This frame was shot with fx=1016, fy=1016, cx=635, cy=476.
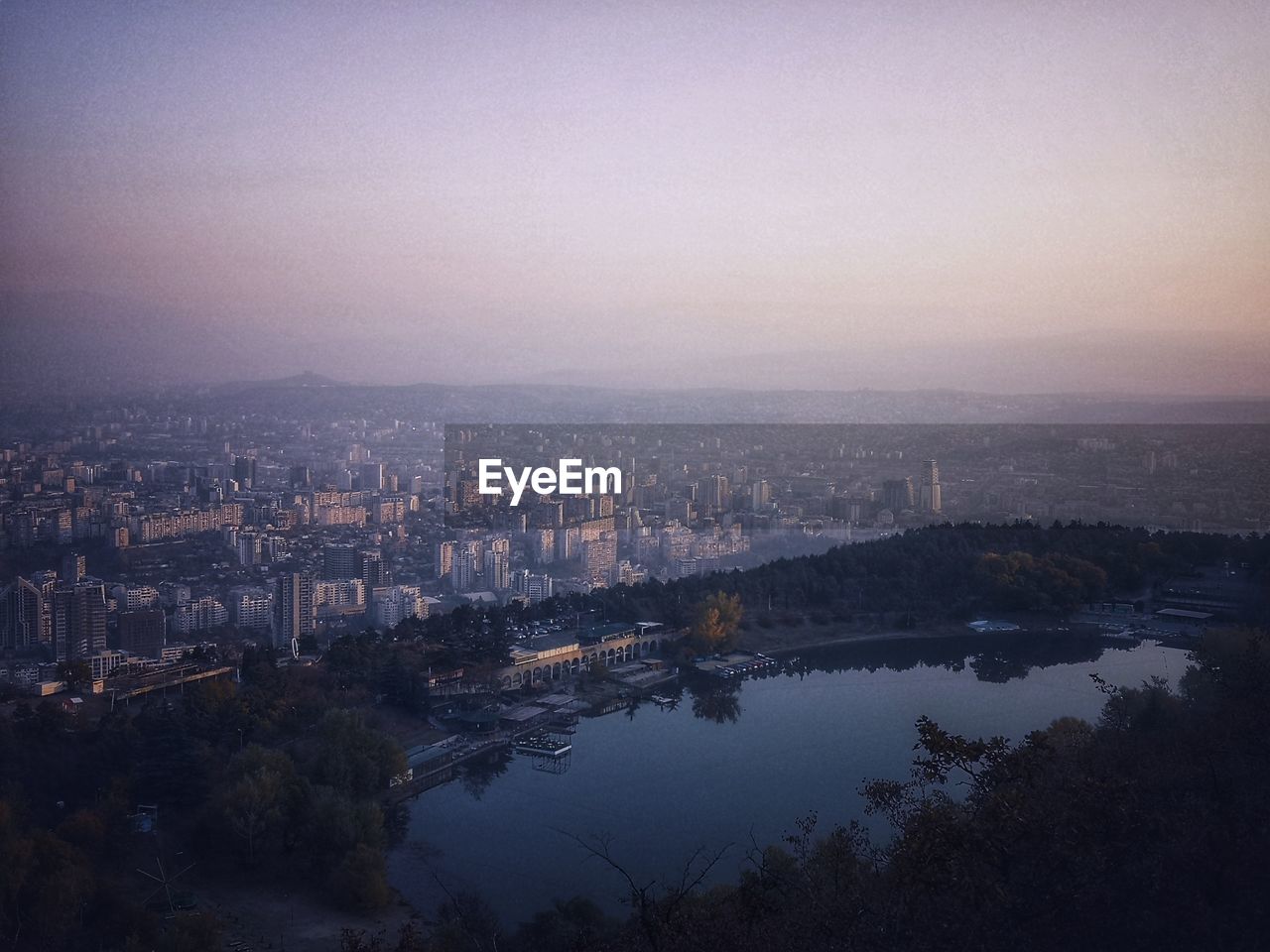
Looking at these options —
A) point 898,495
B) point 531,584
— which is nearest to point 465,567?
point 531,584

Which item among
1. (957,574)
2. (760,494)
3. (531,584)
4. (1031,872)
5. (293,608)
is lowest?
(531,584)

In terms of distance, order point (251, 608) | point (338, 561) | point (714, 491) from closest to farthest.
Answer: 1. point (251, 608)
2. point (338, 561)
3. point (714, 491)

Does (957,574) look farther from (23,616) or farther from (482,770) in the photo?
(23,616)

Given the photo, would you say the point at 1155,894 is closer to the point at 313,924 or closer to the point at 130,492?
the point at 313,924

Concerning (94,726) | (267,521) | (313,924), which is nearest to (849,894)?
(313,924)

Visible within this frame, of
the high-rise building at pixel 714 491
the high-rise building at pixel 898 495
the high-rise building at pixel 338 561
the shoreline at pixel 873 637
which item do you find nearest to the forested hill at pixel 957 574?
the shoreline at pixel 873 637

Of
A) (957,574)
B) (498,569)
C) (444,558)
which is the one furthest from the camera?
(498,569)

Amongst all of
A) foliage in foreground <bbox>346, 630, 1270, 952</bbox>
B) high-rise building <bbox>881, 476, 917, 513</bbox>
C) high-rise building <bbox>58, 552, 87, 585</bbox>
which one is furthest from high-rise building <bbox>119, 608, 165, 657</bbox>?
high-rise building <bbox>881, 476, 917, 513</bbox>
